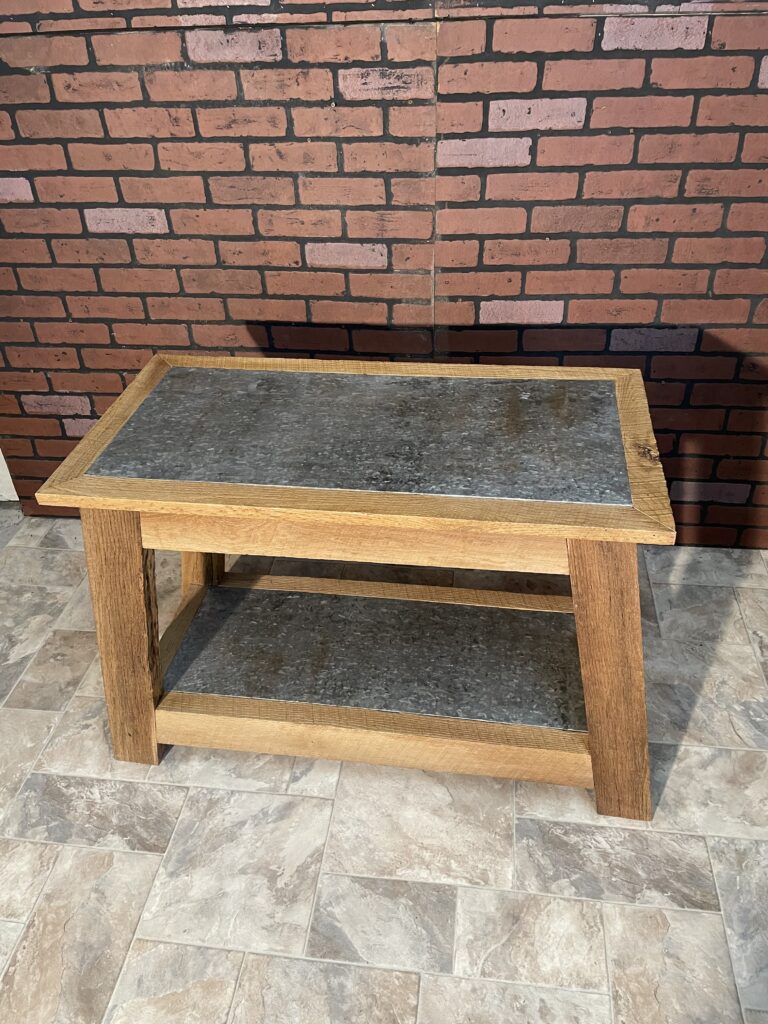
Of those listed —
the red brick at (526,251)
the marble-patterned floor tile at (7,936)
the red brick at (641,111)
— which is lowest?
the marble-patterned floor tile at (7,936)

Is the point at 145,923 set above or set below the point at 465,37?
below

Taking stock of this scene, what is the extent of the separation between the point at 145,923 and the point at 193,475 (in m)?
0.85

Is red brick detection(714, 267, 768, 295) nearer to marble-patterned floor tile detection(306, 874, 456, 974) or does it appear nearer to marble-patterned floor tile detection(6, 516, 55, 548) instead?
marble-patterned floor tile detection(306, 874, 456, 974)

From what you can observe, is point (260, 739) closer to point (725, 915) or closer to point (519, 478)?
point (519, 478)

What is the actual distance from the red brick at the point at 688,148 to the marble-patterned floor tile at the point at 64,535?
76.9 inches

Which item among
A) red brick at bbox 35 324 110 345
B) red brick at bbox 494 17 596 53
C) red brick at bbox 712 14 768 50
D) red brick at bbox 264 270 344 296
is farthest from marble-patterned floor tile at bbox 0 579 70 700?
red brick at bbox 712 14 768 50

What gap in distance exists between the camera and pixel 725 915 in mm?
1540

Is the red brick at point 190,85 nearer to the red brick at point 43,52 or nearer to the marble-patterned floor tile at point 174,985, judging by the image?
the red brick at point 43,52

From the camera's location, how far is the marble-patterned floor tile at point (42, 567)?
8.12 ft

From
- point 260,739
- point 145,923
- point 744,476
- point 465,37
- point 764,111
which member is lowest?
point 145,923

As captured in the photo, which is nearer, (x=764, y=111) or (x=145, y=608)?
(x=145, y=608)

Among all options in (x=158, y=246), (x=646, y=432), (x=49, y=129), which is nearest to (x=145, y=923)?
(x=646, y=432)

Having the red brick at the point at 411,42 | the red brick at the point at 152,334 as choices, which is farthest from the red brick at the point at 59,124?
the red brick at the point at 411,42

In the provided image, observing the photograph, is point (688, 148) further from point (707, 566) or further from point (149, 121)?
point (149, 121)
